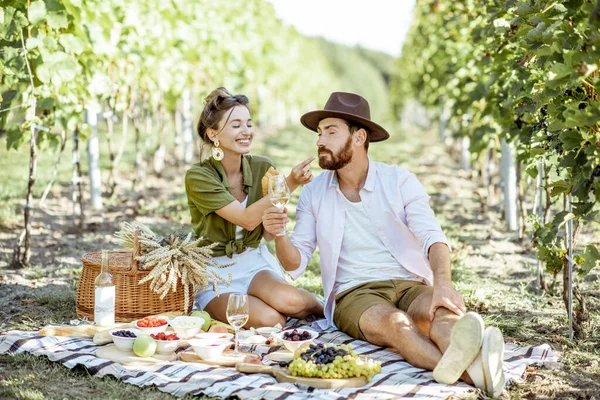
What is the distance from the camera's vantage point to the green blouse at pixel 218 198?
4.29 m

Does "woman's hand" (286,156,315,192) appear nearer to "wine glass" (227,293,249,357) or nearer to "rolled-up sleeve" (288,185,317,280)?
"rolled-up sleeve" (288,185,317,280)

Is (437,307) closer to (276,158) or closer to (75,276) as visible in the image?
(75,276)

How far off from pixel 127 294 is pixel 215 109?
4.16ft

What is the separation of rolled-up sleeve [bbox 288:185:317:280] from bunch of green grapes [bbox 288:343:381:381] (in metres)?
0.92

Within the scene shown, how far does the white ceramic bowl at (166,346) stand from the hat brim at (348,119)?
4.98 ft

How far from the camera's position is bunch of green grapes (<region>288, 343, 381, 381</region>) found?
326 centimetres

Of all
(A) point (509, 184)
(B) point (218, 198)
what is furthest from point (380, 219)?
(A) point (509, 184)

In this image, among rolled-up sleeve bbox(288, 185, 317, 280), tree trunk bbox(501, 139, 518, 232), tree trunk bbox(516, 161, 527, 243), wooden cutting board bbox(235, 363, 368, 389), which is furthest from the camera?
tree trunk bbox(501, 139, 518, 232)

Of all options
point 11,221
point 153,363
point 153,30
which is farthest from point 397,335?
point 153,30

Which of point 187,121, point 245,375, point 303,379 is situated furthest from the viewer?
point 187,121

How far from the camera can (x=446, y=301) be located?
351cm

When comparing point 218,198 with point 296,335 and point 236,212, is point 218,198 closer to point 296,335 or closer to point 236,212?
point 236,212

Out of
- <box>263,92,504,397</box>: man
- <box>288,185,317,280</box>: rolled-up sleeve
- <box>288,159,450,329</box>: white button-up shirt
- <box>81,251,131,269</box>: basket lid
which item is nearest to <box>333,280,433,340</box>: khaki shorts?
<box>263,92,504,397</box>: man

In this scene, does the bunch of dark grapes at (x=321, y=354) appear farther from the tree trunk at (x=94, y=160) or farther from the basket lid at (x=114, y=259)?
the tree trunk at (x=94, y=160)
